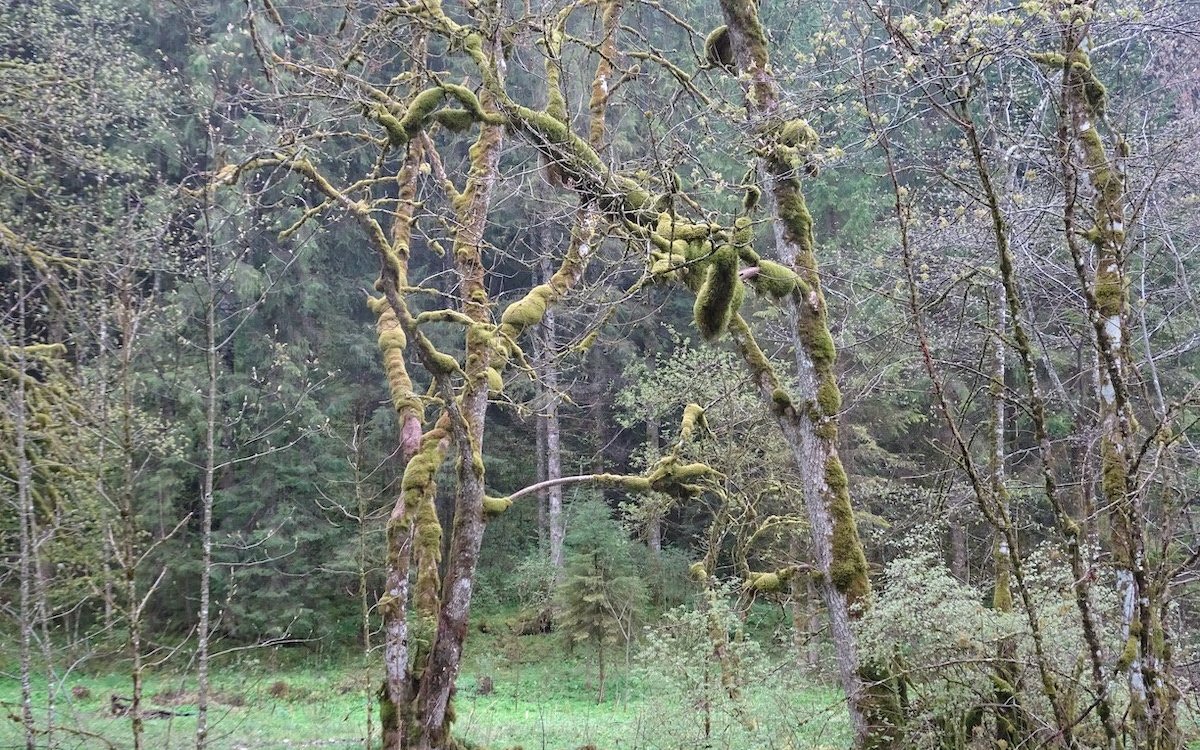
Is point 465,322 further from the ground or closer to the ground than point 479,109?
closer to the ground

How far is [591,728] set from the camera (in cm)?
1002

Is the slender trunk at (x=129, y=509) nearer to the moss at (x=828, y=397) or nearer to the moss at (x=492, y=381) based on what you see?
the moss at (x=492, y=381)

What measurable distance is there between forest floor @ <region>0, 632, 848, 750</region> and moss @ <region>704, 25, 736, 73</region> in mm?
4881

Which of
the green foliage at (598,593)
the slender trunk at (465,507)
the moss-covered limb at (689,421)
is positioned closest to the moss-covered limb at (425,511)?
the slender trunk at (465,507)

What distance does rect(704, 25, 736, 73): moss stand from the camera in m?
6.50

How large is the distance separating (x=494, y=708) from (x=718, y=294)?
8774 mm

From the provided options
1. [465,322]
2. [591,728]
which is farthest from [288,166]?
[591,728]

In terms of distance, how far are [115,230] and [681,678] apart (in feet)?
19.1

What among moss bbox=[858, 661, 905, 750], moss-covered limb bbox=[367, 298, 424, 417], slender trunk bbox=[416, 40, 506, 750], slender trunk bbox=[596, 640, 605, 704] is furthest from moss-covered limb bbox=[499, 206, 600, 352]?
slender trunk bbox=[596, 640, 605, 704]

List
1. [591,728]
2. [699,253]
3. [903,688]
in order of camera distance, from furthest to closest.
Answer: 1. [591,728]
2. [699,253]
3. [903,688]

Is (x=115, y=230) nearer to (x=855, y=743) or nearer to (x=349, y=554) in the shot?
(x=855, y=743)

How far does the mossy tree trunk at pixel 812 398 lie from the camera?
502cm

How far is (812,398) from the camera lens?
225 inches

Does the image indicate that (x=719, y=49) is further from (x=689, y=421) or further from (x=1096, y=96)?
(x=689, y=421)
